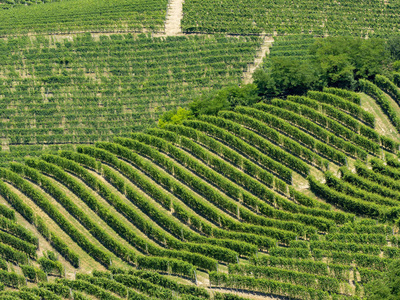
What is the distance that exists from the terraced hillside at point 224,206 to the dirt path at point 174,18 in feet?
99.3

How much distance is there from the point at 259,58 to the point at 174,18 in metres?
20.0

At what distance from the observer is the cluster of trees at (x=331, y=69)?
7562 cm

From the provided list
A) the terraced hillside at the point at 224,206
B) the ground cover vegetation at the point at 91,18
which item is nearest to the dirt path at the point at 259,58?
the terraced hillside at the point at 224,206

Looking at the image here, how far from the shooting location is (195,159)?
66.1 metres

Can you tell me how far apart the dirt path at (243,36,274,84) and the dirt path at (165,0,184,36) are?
14812 mm

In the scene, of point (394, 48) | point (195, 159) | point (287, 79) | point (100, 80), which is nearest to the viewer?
point (195, 159)

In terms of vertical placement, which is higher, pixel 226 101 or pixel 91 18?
pixel 91 18

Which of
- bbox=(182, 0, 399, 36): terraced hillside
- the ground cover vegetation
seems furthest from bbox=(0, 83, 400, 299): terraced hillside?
the ground cover vegetation

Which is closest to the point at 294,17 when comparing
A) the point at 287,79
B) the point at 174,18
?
the point at 174,18

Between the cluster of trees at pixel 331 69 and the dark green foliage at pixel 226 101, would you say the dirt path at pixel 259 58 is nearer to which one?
the cluster of trees at pixel 331 69

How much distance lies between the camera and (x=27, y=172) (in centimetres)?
6544

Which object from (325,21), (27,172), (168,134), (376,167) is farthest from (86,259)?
(325,21)

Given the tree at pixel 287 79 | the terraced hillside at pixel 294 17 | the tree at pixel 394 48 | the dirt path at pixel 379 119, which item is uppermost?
the terraced hillside at pixel 294 17

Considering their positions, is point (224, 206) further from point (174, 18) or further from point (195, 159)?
point (174, 18)
